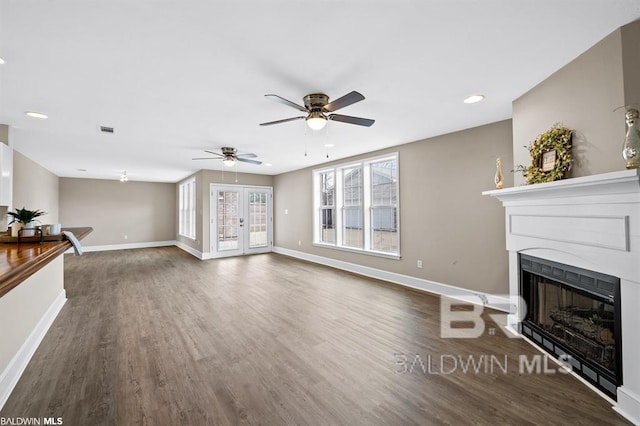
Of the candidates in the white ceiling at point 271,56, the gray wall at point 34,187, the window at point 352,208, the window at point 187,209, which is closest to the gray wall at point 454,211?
the white ceiling at point 271,56

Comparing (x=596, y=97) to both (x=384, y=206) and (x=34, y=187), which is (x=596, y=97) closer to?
(x=384, y=206)

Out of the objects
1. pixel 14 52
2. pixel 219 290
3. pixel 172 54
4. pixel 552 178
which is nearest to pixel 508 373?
pixel 552 178

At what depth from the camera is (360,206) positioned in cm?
564

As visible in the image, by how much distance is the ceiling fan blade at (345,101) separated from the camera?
2.18m

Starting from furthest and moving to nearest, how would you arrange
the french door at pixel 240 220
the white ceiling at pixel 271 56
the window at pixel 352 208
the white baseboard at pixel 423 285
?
the french door at pixel 240 220 < the window at pixel 352 208 < the white baseboard at pixel 423 285 < the white ceiling at pixel 271 56

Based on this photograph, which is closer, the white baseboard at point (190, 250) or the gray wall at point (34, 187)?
the gray wall at point (34, 187)

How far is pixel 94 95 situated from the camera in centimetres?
267

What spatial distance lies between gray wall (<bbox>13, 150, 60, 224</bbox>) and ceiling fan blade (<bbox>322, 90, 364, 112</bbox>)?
6.02 m

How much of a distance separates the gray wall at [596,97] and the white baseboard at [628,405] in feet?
4.95

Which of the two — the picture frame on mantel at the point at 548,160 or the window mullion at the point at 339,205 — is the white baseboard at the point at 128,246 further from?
the picture frame on mantel at the point at 548,160

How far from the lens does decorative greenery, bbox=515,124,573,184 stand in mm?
2275

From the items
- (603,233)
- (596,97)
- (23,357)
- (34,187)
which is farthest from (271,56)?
(34,187)

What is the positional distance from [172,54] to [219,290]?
3.56 metres

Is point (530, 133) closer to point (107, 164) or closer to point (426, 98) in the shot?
point (426, 98)
